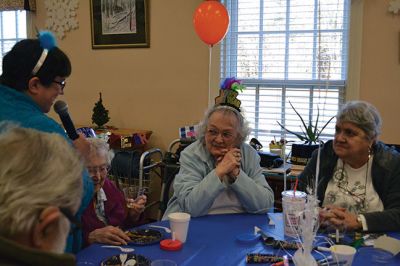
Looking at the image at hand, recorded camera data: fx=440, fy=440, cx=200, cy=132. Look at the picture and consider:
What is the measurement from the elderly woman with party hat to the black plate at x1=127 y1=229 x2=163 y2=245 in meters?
0.30

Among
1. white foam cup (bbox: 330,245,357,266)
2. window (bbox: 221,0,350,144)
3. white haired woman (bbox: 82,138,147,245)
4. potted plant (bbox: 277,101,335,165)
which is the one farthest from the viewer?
window (bbox: 221,0,350,144)

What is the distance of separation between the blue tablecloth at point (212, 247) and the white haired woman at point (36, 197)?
0.84 meters

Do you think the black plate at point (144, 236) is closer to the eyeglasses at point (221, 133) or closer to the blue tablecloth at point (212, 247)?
the blue tablecloth at point (212, 247)

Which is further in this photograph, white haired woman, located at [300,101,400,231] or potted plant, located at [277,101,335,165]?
potted plant, located at [277,101,335,165]

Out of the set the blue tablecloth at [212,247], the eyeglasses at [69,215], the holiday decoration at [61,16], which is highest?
the holiday decoration at [61,16]

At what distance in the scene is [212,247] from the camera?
1713 mm

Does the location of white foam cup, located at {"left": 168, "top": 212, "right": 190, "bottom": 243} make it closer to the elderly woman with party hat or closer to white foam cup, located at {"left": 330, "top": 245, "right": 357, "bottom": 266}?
the elderly woman with party hat

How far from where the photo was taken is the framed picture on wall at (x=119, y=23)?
4.22m

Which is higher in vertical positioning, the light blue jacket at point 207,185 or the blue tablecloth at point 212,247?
the light blue jacket at point 207,185

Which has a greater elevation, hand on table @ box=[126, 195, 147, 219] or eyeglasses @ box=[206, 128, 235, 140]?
eyeglasses @ box=[206, 128, 235, 140]

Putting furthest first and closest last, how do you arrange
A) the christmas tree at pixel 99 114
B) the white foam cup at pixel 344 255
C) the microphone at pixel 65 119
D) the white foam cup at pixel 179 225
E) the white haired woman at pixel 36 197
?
the christmas tree at pixel 99 114
the microphone at pixel 65 119
the white foam cup at pixel 179 225
the white foam cup at pixel 344 255
the white haired woman at pixel 36 197

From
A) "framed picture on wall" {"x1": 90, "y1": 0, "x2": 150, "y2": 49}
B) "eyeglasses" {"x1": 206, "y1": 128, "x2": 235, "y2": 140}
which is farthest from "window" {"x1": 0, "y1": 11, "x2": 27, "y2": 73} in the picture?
"eyeglasses" {"x1": 206, "y1": 128, "x2": 235, "y2": 140}

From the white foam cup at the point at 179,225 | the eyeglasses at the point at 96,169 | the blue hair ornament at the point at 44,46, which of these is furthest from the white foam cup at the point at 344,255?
the blue hair ornament at the point at 44,46

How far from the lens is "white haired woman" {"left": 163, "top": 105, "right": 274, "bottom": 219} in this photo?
210 cm
